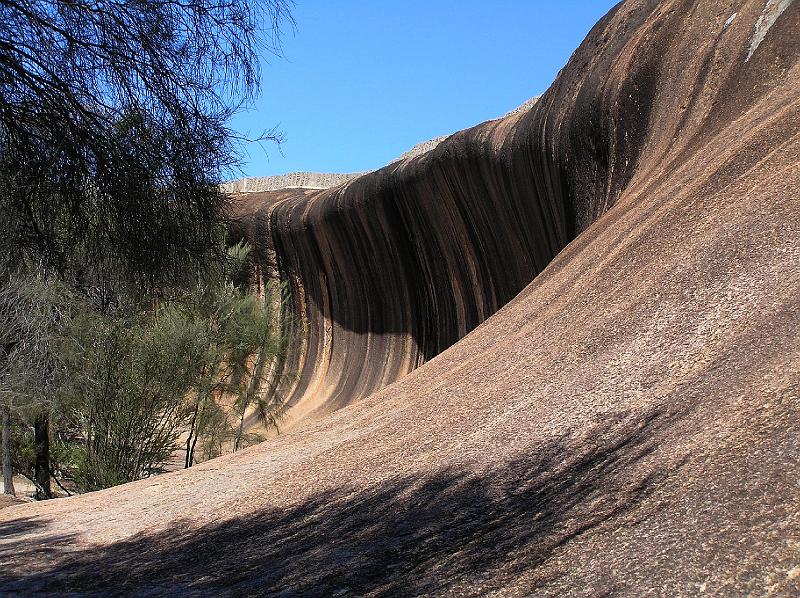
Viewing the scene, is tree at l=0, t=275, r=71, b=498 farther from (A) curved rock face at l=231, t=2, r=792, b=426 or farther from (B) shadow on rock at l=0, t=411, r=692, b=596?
(A) curved rock face at l=231, t=2, r=792, b=426

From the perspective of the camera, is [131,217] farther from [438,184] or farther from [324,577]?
[438,184]

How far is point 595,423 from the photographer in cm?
550

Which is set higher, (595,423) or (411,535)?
(595,423)

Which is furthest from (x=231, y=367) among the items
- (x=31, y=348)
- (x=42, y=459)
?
(x=31, y=348)

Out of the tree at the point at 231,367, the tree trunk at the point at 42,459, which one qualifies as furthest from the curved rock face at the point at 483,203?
the tree trunk at the point at 42,459

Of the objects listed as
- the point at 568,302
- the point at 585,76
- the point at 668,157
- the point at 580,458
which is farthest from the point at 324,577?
the point at 585,76

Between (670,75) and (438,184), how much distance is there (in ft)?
23.2

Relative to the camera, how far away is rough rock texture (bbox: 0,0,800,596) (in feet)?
12.5

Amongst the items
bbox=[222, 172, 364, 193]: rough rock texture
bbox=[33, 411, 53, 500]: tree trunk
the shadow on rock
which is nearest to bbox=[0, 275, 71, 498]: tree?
bbox=[33, 411, 53, 500]: tree trunk

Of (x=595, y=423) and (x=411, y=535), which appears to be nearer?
(x=411, y=535)

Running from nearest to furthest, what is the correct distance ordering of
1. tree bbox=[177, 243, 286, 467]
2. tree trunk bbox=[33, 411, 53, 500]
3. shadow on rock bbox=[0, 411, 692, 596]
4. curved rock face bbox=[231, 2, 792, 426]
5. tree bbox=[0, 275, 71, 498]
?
shadow on rock bbox=[0, 411, 692, 596] → tree bbox=[0, 275, 71, 498] → curved rock face bbox=[231, 2, 792, 426] → tree trunk bbox=[33, 411, 53, 500] → tree bbox=[177, 243, 286, 467]

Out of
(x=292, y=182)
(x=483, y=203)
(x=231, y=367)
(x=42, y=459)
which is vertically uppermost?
(x=292, y=182)

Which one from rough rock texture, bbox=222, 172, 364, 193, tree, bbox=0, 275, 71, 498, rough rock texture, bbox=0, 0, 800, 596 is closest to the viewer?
rough rock texture, bbox=0, 0, 800, 596

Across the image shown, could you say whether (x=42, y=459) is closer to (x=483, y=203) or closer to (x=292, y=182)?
(x=483, y=203)
